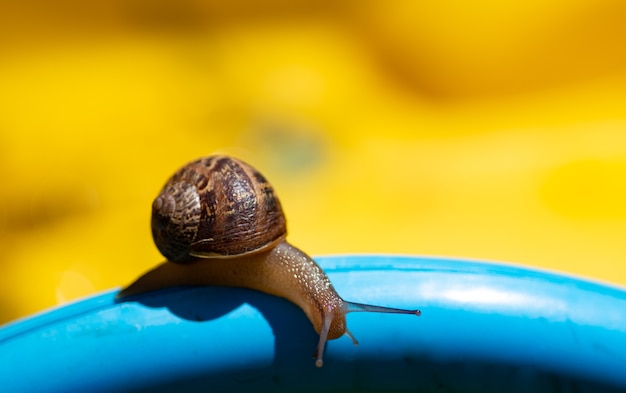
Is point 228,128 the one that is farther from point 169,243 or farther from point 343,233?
point 169,243

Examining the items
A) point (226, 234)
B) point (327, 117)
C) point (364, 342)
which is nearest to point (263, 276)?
point (226, 234)

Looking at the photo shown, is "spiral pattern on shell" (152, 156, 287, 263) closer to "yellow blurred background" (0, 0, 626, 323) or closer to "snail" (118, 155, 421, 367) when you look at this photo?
"snail" (118, 155, 421, 367)

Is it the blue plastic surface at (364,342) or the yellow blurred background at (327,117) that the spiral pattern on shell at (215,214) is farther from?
the yellow blurred background at (327,117)

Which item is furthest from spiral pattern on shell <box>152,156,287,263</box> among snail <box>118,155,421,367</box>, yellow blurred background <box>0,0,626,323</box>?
yellow blurred background <box>0,0,626,323</box>

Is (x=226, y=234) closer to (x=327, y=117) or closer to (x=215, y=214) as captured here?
(x=215, y=214)

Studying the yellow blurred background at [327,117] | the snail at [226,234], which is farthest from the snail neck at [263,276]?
the yellow blurred background at [327,117]
